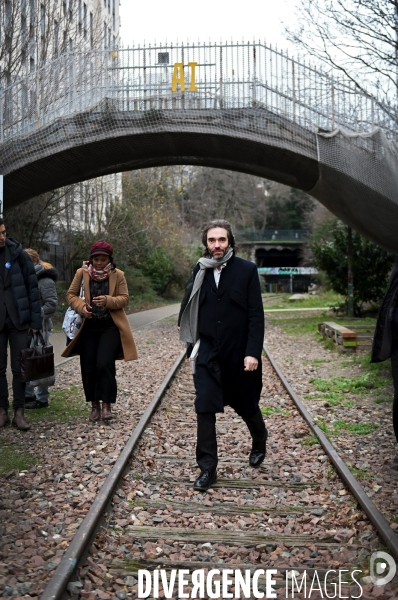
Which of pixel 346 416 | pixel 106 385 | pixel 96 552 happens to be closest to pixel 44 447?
pixel 106 385

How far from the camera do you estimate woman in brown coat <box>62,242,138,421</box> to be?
8562 millimetres

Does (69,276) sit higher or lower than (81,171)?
lower

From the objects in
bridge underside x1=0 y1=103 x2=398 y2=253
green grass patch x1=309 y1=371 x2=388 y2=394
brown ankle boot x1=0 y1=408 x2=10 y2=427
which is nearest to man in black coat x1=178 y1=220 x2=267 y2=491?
brown ankle boot x1=0 y1=408 x2=10 y2=427

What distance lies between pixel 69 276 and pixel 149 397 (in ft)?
74.8

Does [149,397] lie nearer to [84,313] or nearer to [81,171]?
[84,313]

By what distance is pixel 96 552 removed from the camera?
4863 mm

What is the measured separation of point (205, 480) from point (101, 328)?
9.56 ft

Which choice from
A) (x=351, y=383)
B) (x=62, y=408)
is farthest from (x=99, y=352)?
(x=351, y=383)

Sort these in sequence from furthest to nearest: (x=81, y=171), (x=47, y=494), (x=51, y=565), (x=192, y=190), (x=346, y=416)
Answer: (x=192, y=190), (x=81, y=171), (x=346, y=416), (x=47, y=494), (x=51, y=565)

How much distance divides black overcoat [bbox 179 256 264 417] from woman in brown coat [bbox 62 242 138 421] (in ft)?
7.82

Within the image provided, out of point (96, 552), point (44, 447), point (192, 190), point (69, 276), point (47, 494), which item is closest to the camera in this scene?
point (96, 552)

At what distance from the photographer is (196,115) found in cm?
1888

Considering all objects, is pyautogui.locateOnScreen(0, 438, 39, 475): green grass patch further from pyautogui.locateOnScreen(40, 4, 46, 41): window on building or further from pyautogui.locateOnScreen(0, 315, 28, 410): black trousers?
pyautogui.locateOnScreen(40, 4, 46, 41): window on building

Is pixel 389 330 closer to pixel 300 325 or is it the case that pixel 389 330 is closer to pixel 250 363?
pixel 250 363
